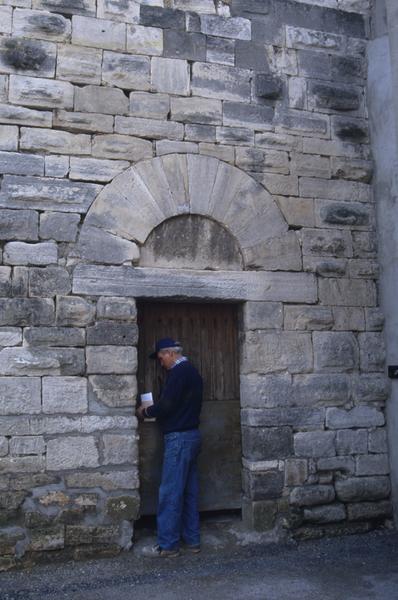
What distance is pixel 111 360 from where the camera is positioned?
480 cm

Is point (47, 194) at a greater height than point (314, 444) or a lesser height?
greater

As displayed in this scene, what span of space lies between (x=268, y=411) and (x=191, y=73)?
9.50 feet

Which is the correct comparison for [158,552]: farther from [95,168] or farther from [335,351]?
[95,168]

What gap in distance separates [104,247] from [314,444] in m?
2.35

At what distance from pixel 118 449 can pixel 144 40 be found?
10.9 ft

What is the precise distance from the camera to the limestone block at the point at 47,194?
4.77 m

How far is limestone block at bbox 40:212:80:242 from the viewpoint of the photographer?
4.81 metres

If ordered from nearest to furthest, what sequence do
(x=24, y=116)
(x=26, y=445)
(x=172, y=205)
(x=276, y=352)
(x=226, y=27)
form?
(x=26, y=445) → (x=24, y=116) → (x=172, y=205) → (x=276, y=352) → (x=226, y=27)

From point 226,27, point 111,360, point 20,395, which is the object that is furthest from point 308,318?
point 226,27

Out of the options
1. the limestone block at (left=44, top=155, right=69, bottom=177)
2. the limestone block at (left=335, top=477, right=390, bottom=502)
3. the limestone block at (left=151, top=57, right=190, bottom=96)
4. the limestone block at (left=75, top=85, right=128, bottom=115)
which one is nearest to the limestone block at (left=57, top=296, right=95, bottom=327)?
the limestone block at (left=44, top=155, right=69, bottom=177)

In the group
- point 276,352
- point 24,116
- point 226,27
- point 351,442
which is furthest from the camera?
point 226,27

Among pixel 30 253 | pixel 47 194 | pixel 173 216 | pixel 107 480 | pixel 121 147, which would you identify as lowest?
pixel 107 480

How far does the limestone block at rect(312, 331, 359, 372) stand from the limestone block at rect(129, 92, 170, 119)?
7.37 ft

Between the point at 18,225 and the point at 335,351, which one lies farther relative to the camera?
the point at 335,351
